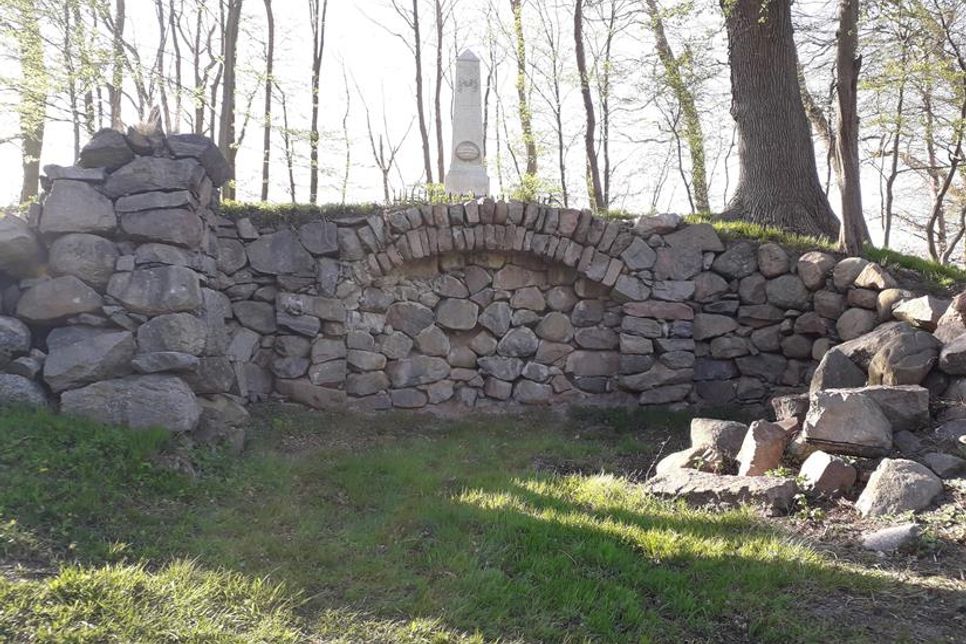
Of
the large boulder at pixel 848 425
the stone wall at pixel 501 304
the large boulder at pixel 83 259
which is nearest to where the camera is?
the large boulder at pixel 848 425

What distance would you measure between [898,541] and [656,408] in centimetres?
308

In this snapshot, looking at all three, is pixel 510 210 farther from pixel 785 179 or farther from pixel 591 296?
pixel 785 179

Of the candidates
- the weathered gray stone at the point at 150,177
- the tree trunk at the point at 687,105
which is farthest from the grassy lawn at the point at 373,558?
the tree trunk at the point at 687,105

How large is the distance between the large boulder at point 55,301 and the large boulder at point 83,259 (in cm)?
7

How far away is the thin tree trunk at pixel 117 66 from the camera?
955 cm

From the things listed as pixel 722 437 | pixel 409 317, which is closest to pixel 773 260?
pixel 722 437

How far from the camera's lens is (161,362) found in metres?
4.59

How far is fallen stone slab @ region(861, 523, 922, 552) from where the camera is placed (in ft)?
10.7

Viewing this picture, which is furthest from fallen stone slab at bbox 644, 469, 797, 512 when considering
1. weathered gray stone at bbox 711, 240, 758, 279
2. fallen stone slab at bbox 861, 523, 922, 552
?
weathered gray stone at bbox 711, 240, 758, 279

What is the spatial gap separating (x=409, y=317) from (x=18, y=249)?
10.1 ft

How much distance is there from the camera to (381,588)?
2.96 metres

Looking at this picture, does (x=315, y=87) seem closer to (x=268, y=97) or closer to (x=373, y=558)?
(x=268, y=97)

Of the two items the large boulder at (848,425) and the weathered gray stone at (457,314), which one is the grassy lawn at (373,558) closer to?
the large boulder at (848,425)

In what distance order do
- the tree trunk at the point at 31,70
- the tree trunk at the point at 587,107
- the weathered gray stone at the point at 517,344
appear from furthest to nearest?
the tree trunk at the point at 587,107 → the tree trunk at the point at 31,70 → the weathered gray stone at the point at 517,344
